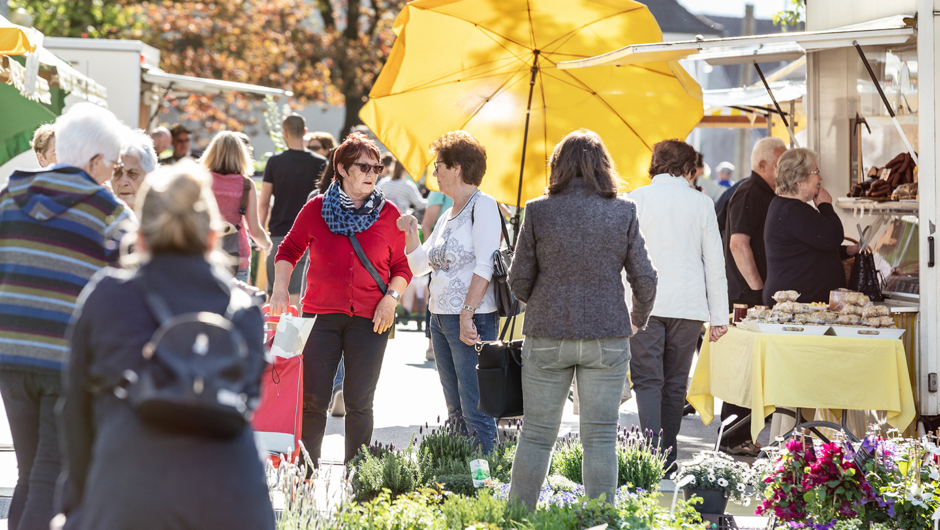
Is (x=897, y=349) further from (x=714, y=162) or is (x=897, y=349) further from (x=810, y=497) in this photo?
(x=714, y=162)

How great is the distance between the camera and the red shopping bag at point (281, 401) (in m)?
5.09

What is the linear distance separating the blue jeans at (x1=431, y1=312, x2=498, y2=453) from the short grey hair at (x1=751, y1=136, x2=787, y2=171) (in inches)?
121

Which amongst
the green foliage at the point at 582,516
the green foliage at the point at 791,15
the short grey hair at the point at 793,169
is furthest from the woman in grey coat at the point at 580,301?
the green foliage at the point at 791,15

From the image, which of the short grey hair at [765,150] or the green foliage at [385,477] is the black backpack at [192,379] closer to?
the green foliage at [385,477]

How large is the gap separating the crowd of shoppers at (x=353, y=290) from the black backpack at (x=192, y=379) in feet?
0.18

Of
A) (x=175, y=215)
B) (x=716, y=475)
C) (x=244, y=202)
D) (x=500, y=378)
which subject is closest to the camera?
(x=175, y=215)

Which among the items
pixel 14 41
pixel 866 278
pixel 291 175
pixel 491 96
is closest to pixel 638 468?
pixel 866 278

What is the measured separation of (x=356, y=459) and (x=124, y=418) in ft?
9.33

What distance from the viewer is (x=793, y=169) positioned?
6.66m

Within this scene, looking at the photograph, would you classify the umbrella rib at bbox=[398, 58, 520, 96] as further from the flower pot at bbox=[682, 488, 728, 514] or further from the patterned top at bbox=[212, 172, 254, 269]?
the flower pot at bbox=[682, 488, 728, 514]

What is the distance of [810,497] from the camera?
14.4 ft

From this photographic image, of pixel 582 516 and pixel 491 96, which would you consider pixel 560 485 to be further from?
pixel 491 96

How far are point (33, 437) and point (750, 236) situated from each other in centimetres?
522

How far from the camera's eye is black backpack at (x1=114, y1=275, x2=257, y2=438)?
2223 mm
